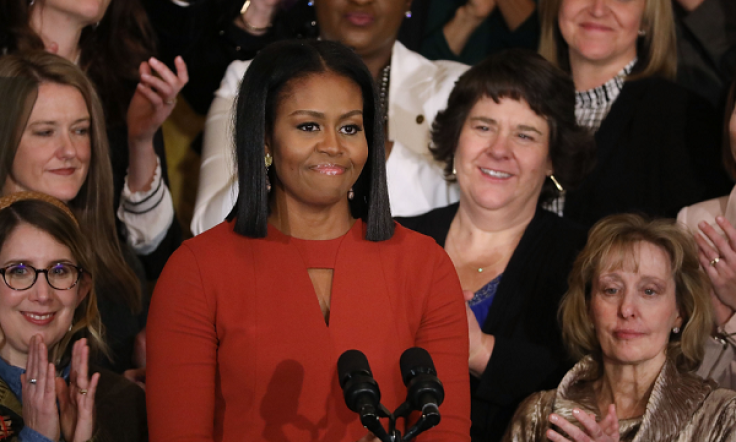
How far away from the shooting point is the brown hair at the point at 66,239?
2643 mm

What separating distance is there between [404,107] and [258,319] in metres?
1.75

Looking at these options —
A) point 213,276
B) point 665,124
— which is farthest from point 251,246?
point 665,124

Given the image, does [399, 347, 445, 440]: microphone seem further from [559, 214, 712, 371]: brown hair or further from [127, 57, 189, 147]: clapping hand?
[127, 57, 189, 147]: clapping hand

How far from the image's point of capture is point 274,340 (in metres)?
1.94

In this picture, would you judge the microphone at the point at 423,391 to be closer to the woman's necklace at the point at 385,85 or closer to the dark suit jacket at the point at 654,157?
the dark suit jacket at the point at 654,157

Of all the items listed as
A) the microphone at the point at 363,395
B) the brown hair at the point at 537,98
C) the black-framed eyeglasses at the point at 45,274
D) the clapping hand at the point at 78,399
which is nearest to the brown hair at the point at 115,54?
the black-framed eyeglasses at the point at 45,274

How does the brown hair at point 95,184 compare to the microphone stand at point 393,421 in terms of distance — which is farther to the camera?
the brown hair at point 95,184

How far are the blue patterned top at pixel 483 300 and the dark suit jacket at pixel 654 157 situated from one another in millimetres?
550

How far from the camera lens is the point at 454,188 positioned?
3.52 m

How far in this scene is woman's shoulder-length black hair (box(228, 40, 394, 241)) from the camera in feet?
6.53

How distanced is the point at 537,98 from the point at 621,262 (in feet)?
2.15

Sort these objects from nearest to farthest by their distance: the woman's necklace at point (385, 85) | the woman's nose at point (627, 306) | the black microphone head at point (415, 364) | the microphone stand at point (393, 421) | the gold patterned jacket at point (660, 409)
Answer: the microphone stand at point (393, 421) → the black microphone head at point (415, 364) → the gold patterned jacket at point (660, 409) → the woman's nose at point (627, 306) → the woman's necklace at point (385, 85)

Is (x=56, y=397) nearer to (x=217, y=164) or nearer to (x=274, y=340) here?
(x=274, y=340)

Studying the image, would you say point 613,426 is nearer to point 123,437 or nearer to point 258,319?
point 258,319
